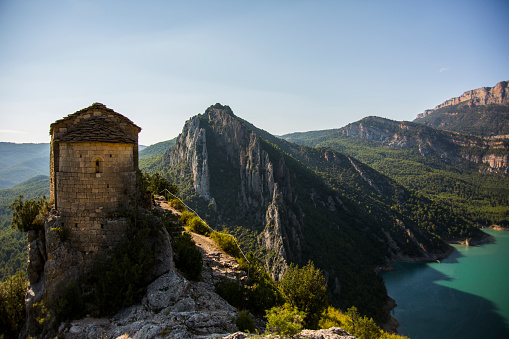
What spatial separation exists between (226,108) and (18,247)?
90.8 meters

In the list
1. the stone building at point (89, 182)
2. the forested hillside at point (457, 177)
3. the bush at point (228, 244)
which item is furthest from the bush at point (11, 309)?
the forested hillside at point (457, 177)

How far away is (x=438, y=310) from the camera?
184 ft

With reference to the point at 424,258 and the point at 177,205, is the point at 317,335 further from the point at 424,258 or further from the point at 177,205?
the point at 424,258

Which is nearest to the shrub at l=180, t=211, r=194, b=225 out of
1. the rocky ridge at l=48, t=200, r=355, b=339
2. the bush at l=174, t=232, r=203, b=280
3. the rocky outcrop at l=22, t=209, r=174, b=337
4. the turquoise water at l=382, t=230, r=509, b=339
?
the bush at l=174, t=232, r=203, b=280

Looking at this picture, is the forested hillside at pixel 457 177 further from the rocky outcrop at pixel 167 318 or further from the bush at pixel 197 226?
the rocky outcrop at pixel 167 318

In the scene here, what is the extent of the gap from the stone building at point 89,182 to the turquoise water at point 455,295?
176 ft

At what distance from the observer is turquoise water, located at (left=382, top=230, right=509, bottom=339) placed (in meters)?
49.3

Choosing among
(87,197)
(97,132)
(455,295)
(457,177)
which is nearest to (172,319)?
(87,197)

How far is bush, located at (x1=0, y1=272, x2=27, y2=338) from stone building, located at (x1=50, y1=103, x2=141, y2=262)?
14.3 ft

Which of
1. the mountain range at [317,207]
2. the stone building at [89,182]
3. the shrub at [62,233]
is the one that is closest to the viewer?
the shrub at [62,233]

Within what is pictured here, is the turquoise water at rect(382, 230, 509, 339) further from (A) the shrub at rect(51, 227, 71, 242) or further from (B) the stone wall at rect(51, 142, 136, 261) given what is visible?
(A) the shrub at rect(51, 227, 71, 242)

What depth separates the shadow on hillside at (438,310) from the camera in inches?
1895

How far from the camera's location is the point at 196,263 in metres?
10.6

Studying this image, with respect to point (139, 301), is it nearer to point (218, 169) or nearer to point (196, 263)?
point (196, 263)
